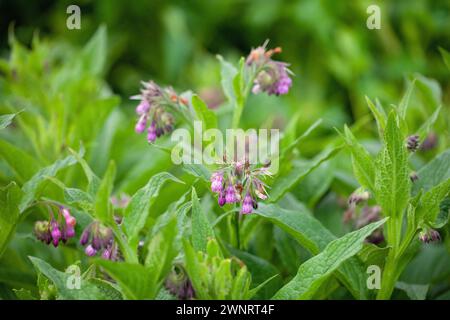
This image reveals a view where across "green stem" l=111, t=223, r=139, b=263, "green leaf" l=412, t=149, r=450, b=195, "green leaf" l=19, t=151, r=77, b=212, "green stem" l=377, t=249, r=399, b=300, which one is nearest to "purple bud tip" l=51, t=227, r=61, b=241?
"green leaf" l=19, t=151, r=77, b=212

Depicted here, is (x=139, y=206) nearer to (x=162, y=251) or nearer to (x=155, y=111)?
(x=162, y=251)

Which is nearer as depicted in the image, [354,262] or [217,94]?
[354,262]

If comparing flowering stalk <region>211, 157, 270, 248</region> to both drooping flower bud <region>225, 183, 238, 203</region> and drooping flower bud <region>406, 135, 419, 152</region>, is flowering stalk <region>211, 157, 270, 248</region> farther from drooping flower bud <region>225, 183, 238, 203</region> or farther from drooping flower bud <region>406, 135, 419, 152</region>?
drooping flower bud <region>406, 135, 419, 152</region>

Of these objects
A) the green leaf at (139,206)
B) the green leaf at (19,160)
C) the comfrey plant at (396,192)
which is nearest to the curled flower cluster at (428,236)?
the comfrey plant at (396,192)

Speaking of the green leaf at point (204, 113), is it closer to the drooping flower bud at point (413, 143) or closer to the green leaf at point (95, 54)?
the drooping flower bud at point (413, 143)
